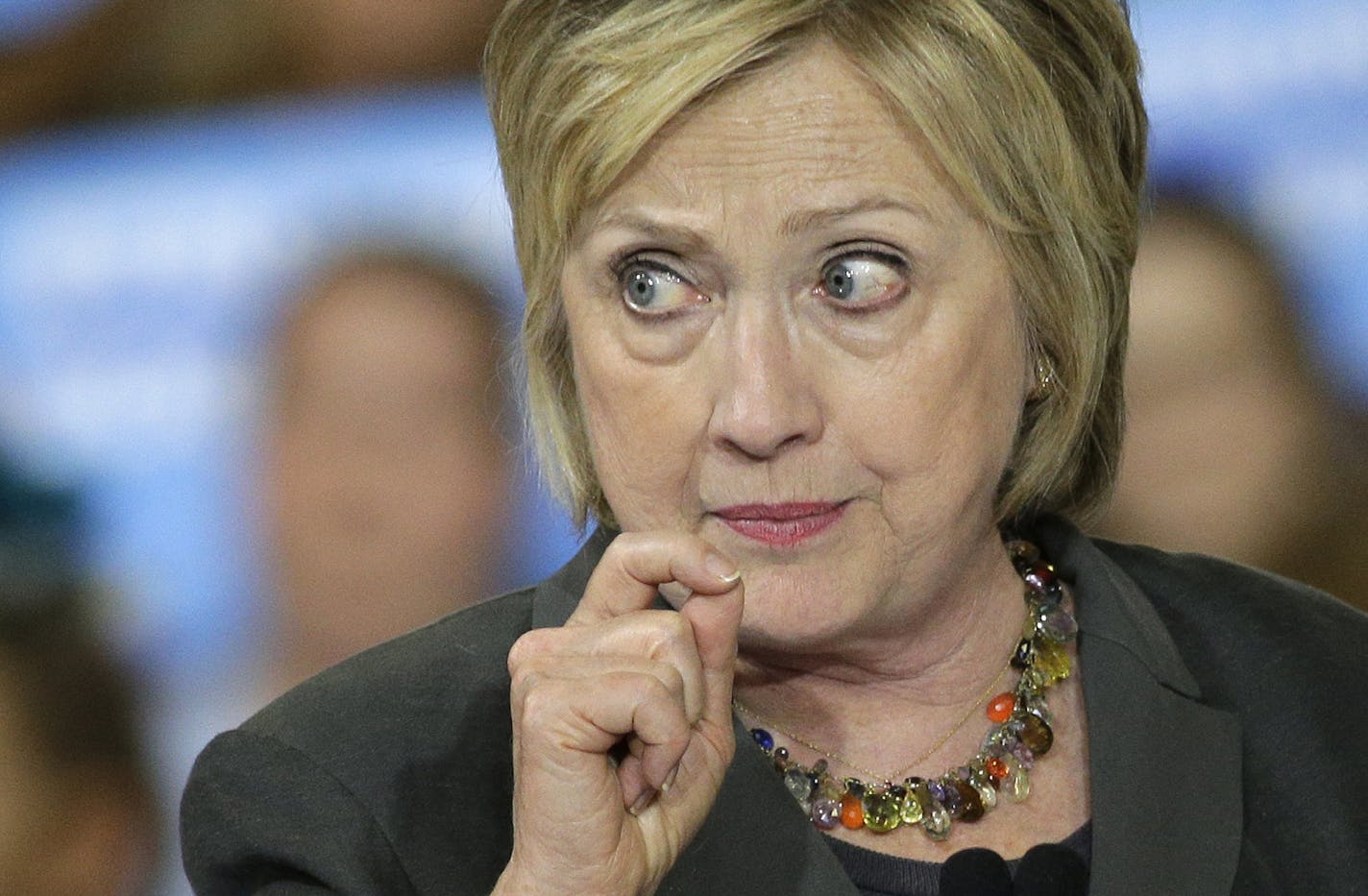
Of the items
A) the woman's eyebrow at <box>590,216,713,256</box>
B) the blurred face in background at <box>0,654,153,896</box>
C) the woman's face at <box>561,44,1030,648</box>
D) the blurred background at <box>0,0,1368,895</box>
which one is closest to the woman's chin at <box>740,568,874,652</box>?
the woman's face at <box>561,44,1030,648</box>

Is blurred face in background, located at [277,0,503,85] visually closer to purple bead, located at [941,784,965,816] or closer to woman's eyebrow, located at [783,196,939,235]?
woman's eyebrow, located at [783,196,939,235]

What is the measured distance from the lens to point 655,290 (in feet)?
6.34

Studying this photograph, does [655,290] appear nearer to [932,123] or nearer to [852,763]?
[932,123]

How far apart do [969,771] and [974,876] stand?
0.17 meters

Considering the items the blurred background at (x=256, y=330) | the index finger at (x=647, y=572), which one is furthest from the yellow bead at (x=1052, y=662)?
the blurred background at (x=256, y=330)

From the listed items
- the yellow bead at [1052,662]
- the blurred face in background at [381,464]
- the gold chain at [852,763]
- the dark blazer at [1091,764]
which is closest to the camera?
the dark blazer at [1091,764]

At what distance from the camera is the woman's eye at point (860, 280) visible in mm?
1902

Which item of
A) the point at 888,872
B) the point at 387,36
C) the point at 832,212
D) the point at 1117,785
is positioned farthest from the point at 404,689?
the point at 387,36

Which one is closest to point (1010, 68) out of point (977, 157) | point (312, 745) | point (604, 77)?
point (977, 157)

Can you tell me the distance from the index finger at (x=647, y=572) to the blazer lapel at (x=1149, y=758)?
59 cm

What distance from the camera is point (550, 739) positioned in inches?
62.4

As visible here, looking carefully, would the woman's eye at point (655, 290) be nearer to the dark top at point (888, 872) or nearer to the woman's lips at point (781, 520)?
the woman's lips at point (781, 520)

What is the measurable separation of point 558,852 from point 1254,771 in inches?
35.8

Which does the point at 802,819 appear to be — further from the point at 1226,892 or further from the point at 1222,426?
the point at 1222,426
